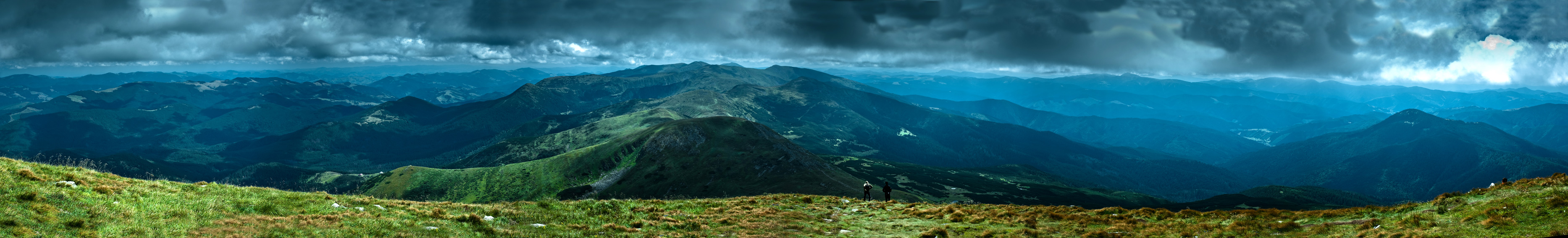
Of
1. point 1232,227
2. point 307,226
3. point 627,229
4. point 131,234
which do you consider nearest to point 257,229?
point 307,226

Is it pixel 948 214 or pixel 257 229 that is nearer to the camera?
pixel 257 229

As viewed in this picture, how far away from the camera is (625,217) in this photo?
1251 inches

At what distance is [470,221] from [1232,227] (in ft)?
114

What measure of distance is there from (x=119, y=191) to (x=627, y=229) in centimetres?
1930

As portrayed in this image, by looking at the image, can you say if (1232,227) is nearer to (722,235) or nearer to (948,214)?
(948,214)

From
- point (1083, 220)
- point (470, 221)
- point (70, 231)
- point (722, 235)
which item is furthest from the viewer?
point (1083, 220)

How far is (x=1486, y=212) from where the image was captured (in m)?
22.7

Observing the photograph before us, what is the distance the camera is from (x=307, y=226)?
71.5ft

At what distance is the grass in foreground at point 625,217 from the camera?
1984cm

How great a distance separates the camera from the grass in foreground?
19.8 meters

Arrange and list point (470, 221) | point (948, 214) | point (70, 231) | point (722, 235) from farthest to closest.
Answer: point (948, 214) → point (722, 235) → point (470, 221) → point (70, 231)

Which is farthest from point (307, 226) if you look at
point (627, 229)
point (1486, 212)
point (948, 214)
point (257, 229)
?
point (1486, 212)

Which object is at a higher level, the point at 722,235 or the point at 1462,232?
the point at 1462,232

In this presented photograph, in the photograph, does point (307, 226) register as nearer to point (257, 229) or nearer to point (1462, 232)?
point (257, 229)
